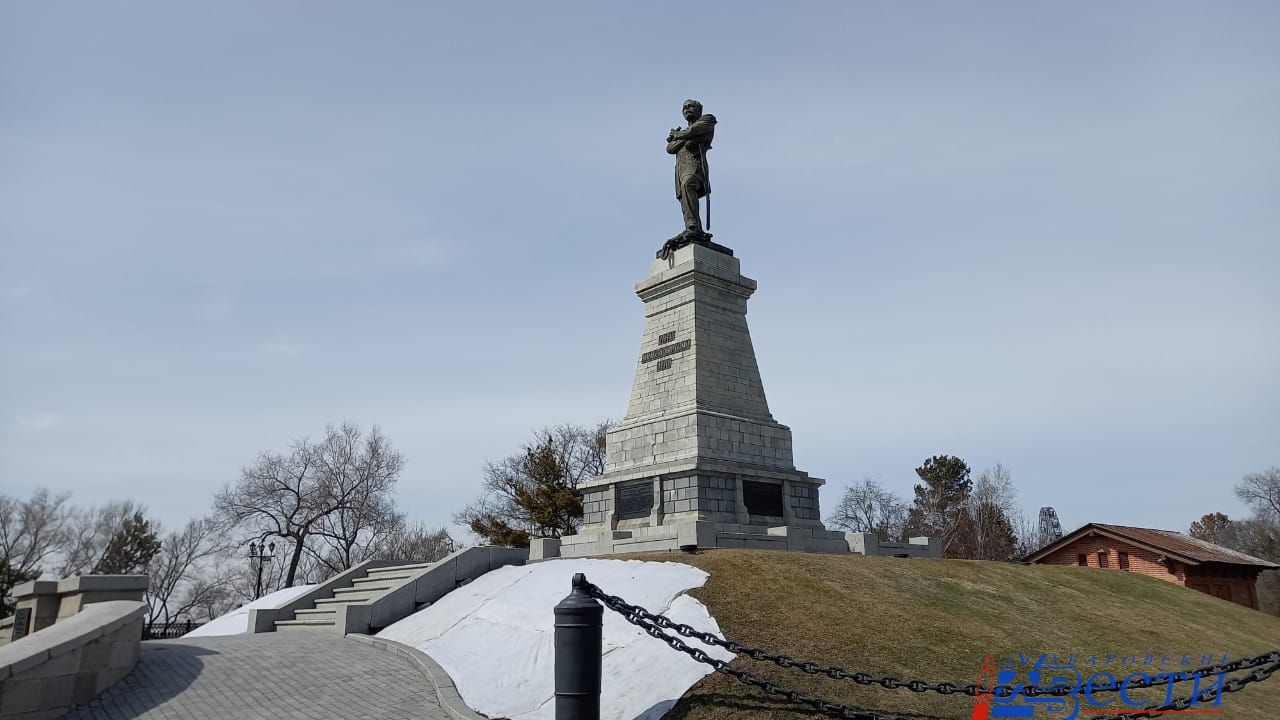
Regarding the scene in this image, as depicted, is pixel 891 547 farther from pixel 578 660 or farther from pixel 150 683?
pixel 150 683

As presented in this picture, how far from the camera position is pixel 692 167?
22062 mm

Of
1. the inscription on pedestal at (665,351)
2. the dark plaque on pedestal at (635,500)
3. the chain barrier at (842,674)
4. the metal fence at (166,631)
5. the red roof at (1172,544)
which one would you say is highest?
the inscription on pedestal at (665,351)

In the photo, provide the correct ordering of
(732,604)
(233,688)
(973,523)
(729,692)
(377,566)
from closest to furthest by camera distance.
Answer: (729,692), (233,688), (732,604), (377,566), (973,523)

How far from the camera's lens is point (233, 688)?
416 inches

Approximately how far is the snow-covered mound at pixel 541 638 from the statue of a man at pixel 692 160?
33.4 feet

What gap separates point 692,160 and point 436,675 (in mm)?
15166

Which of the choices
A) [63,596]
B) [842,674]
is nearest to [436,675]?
[842,674]

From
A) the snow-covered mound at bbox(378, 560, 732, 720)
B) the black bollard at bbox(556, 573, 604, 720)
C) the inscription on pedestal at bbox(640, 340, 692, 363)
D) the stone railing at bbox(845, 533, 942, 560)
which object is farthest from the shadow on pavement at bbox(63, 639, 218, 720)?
the stone railing at bbox(845, 533, 942, 560)

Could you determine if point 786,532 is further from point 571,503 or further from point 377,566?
point 571,503

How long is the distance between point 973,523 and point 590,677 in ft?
140

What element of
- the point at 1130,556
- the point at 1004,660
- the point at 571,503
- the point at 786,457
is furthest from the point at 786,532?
the point at 571,503

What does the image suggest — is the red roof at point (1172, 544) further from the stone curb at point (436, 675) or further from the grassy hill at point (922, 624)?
the stone curb at point (436, 675)

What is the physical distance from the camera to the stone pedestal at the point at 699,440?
1802 cm

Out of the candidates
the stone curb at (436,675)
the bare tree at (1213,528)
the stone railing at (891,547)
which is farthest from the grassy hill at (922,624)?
the bare tree at (1213,528)
